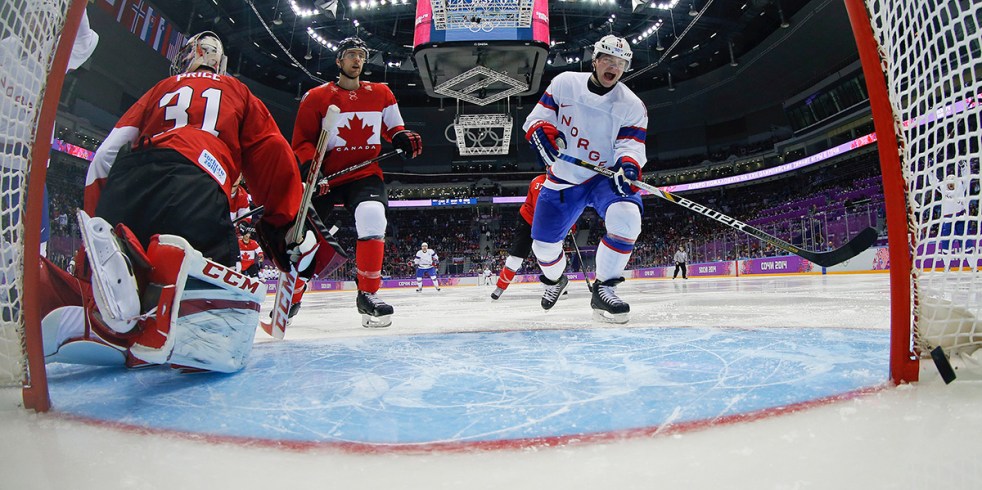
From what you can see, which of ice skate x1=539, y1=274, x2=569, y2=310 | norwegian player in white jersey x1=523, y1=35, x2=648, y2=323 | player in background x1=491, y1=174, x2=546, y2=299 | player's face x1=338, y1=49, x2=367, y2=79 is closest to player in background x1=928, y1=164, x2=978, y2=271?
norwegian player in white jersey x1=523, y1=35, x2=648, y2=323

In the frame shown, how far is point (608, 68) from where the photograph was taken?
2.86m

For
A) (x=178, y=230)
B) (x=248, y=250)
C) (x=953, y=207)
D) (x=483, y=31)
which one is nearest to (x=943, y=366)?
(x=953, y=207)

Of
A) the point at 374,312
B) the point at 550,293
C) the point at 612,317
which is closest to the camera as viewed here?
the point at 612,317

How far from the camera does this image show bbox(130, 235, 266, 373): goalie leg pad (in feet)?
3.37

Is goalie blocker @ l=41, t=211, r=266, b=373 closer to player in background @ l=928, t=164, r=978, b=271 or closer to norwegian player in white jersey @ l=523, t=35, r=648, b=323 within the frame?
player in background @ l=928, t=164, r=978, b=271

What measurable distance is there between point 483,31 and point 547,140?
5.26 m

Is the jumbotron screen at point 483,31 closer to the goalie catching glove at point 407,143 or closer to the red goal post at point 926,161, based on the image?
the goalie catching glove at point 407,143

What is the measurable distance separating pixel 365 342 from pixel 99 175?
1.00 meters

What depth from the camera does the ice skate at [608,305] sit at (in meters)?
2.51

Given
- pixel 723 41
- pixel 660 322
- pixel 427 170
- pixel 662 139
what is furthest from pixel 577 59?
pixel 660 322

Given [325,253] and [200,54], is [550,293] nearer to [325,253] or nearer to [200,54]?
[325,253]

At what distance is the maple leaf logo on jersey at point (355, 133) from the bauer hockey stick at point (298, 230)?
1.03 metres

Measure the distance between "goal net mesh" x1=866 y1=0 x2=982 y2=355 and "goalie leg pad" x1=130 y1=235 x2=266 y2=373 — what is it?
1462 millimetres

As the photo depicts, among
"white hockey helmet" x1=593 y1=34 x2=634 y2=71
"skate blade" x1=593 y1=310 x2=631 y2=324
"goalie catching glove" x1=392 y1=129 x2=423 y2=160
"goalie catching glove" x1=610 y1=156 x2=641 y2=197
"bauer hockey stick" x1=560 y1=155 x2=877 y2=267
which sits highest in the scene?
"white hockey helmet" x1=593 y1=34 x2=634 y2=71
